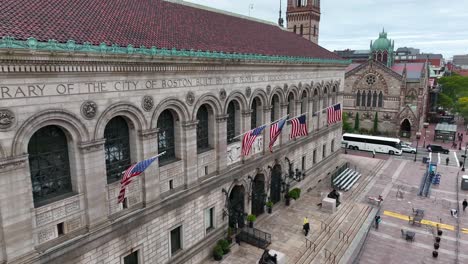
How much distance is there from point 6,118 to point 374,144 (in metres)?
55.5

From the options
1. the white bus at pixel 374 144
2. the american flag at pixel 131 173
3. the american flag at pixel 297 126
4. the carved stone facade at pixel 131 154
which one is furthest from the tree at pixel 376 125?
the american flag at pixel 131 173

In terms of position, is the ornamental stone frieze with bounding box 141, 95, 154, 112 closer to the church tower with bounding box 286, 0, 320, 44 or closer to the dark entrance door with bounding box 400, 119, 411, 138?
the church tower with bounding box 286, 0, 320, 44

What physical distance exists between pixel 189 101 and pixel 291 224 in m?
14.9

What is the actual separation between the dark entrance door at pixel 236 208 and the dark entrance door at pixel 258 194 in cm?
230

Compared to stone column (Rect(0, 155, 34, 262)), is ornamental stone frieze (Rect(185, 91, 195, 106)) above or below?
above

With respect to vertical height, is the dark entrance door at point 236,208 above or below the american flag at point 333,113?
below

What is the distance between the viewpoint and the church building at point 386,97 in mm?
65438

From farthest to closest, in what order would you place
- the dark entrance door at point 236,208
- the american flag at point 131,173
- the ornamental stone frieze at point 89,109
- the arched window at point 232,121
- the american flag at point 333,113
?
the american flag at point 333,113, the dark entrance door at point 236,208, the arched window at point 232,121, the american flag at point 131,173, the ornamental stone frieze at point 89,109

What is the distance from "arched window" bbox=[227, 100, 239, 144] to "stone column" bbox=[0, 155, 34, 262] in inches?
568

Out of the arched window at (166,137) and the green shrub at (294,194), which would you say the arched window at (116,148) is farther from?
the green shrub at (294,194)

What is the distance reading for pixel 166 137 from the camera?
65.0 feet

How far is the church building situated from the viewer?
215 ft

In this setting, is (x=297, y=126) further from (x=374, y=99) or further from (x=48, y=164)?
(x=374, y=99)

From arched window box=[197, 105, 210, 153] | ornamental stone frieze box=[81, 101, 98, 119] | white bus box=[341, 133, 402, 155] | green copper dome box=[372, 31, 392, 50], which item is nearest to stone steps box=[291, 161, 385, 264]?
arched window box=[197, 105, 210, 153]
